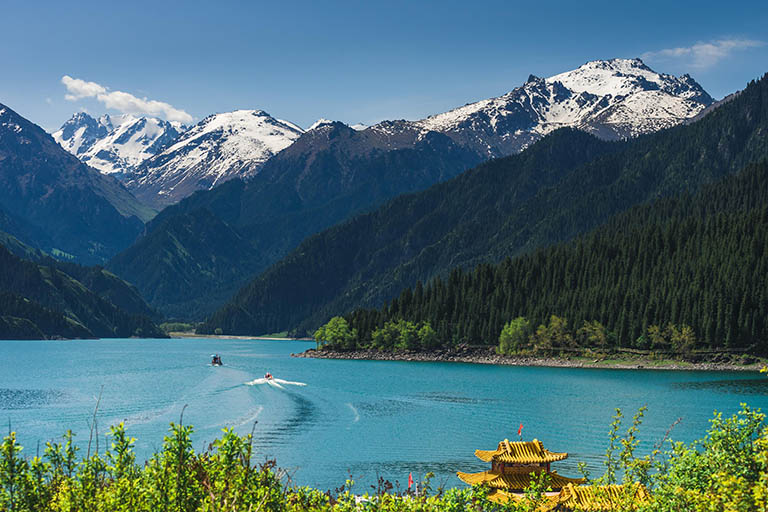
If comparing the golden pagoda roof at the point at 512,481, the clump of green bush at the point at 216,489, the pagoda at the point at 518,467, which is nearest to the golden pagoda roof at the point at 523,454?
the pagoda at the point at 518,467

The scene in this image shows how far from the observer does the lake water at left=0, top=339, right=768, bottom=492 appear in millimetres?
83000

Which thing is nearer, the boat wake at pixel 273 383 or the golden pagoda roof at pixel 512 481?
the golden pagoda roof at pixel 512 481

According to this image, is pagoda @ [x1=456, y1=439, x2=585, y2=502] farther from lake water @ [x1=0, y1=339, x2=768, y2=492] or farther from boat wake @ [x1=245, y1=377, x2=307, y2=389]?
boat wake @ [x1=245, y1=377, x2=307, y2=389]

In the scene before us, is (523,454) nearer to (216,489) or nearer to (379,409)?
(216,489)

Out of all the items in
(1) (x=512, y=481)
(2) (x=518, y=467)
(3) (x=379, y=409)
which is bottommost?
(3) (x=379, y=409)

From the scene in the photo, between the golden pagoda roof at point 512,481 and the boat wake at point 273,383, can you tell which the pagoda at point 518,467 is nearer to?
the golden pagoda roof at point 512,481

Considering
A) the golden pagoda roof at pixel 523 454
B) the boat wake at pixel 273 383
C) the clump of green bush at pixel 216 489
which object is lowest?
the boat wake at pixel 273 383

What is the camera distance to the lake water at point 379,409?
83.0 metres

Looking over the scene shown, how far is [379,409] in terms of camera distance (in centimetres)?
12125

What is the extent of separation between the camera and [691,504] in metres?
23.4

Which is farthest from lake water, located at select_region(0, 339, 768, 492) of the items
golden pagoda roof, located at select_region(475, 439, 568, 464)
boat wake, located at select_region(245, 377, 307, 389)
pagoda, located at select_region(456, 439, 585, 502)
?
golden pagoda roof, located at select_region(475, 439, 568, 464)

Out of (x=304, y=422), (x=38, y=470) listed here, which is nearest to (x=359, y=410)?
(x=304, y=422)

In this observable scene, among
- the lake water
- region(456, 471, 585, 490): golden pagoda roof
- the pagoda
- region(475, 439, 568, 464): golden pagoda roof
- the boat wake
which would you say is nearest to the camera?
region(456, 471, 585, 490): golden pagoda roof

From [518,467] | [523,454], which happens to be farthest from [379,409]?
[518,467]
